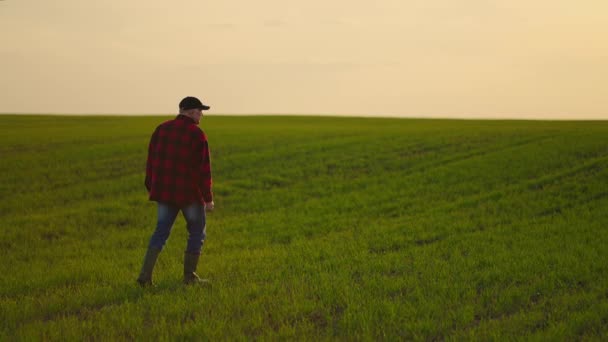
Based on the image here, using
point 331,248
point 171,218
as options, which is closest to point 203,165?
point 171,218

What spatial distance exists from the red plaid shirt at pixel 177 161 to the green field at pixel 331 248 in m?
1.33

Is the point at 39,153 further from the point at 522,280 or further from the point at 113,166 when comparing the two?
the point at 522,280

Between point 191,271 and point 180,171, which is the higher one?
point 180,171

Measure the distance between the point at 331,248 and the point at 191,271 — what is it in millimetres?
2921

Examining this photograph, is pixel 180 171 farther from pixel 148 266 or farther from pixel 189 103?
pixel 148 266

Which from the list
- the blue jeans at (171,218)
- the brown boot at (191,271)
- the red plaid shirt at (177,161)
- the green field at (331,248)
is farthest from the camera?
the brown boot at (191,271)

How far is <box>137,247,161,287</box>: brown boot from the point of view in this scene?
715cm

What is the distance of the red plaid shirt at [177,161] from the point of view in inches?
274

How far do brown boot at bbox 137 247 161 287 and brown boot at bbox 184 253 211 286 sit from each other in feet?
1.43

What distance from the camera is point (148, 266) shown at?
7.22m

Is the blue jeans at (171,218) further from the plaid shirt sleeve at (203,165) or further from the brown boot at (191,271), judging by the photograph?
the plaid shirt sleeve at (203,165)

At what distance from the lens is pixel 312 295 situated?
260 inches

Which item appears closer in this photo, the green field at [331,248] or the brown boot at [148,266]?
the green field at [331,248]

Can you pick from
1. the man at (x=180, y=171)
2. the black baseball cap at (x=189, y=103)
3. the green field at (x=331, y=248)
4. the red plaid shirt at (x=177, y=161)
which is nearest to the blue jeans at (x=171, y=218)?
the man at (x=180, y=171)
